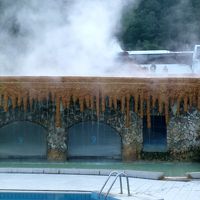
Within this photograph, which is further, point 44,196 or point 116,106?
point 116,106

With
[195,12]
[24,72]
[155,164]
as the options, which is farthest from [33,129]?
[195,12]

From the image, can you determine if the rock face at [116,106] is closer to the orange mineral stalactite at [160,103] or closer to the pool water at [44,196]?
the orange mineral stalactite at [160,103]

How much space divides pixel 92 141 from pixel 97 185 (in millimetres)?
5869

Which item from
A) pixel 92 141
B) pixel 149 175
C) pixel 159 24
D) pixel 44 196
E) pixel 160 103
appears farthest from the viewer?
pixel 159 24

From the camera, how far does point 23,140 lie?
17.0m

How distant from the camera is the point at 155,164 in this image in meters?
16.0

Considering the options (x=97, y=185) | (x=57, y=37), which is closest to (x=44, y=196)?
(x=97, y=185)

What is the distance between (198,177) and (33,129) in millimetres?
6249

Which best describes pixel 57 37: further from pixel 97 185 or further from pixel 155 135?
pixel 97 185

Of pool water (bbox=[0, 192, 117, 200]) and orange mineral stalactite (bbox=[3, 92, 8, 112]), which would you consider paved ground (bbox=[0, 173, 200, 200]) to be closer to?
pool water (bbox=[0, 192, 117, 200])

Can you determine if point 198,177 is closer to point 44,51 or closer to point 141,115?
point 141,115

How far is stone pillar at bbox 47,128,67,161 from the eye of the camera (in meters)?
16.6

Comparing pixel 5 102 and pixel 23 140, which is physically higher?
pixel 5 102

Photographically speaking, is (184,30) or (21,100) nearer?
(21,100)
